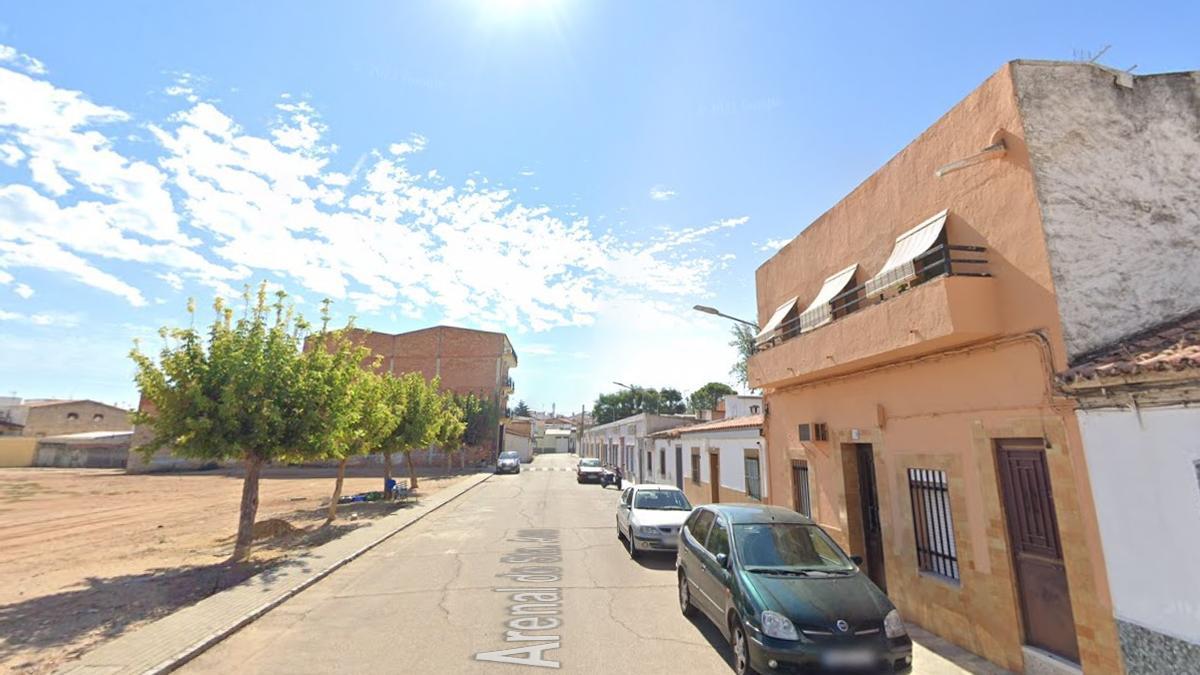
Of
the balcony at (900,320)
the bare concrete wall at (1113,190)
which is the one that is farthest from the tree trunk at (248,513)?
the bare concrete wall at (1113,190)

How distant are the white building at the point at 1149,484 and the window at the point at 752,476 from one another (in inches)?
384

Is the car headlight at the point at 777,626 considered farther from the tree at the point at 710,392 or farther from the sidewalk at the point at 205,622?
the tree at the point at 710,392

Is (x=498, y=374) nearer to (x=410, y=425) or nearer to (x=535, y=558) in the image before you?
(x=410, y=425)

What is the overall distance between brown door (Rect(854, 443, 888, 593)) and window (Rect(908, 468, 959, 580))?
981 mm

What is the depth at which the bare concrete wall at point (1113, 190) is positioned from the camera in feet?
17.7

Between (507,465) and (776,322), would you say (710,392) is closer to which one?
(507,465)

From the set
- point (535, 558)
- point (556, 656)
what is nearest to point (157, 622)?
point (556, 656)

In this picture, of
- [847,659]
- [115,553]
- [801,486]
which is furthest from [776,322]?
[115,553]

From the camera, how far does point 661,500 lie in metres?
13.1

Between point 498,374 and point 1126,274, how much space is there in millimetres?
49907

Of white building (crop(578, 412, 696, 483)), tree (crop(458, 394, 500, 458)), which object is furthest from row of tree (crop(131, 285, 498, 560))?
tree (crop(458, 394, 500, 458))

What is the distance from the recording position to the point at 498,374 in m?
52.7

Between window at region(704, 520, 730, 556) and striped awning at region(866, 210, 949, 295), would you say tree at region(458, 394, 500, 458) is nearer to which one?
window at region(704, 520, 730, 556)

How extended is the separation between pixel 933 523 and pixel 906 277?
3.41 m
